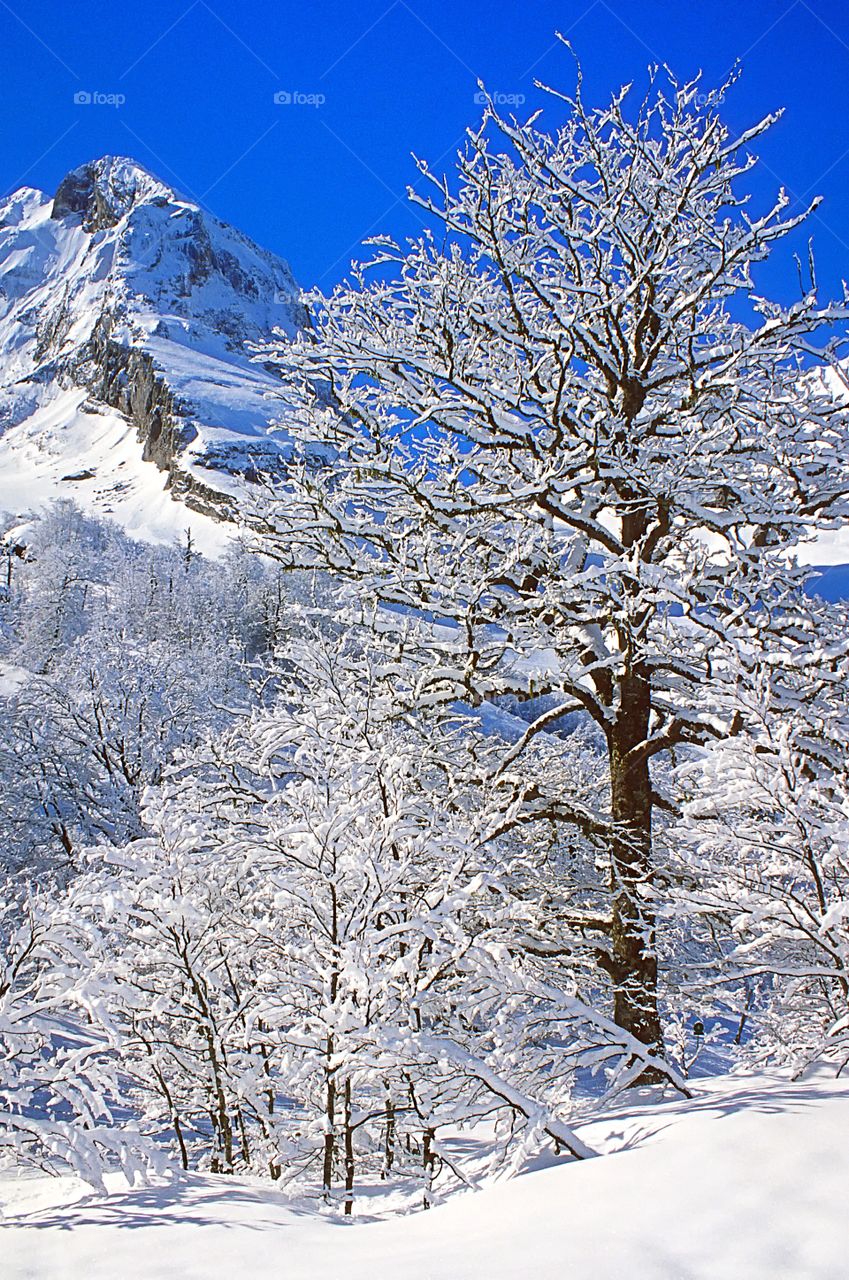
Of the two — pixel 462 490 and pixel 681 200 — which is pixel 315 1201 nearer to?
pixel 462 490

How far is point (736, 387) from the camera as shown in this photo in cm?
541

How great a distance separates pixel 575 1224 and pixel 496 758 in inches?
203

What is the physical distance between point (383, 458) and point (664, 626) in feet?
8.30

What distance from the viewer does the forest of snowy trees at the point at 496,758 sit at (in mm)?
3695

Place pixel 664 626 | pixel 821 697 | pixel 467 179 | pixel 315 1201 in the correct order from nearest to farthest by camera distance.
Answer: pixel 315 1201, pixel 664 626, pixel 821 697, pixel 467 179

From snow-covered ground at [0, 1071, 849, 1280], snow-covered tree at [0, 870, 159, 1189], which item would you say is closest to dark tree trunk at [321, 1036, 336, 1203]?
snow-covered ground at [0, 1071, 849, 1280]

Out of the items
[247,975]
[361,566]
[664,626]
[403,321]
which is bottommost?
[247,975]

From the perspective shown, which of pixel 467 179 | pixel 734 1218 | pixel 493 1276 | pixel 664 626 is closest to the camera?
pixel 493 1276

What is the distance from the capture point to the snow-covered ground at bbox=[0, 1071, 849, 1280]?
6.25 feet

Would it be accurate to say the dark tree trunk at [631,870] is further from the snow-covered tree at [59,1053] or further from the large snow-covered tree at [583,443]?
the snow-covered tree at [59,1053]

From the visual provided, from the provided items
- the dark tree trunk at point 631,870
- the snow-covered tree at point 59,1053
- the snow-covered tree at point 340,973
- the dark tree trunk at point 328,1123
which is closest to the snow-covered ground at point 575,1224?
the snow-covered tree at point 59,1053

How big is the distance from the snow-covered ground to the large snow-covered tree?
2347 millimetres

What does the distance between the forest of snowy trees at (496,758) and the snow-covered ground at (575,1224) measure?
48 cm

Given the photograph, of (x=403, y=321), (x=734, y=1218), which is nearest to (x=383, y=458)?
(x=403, y=321)
